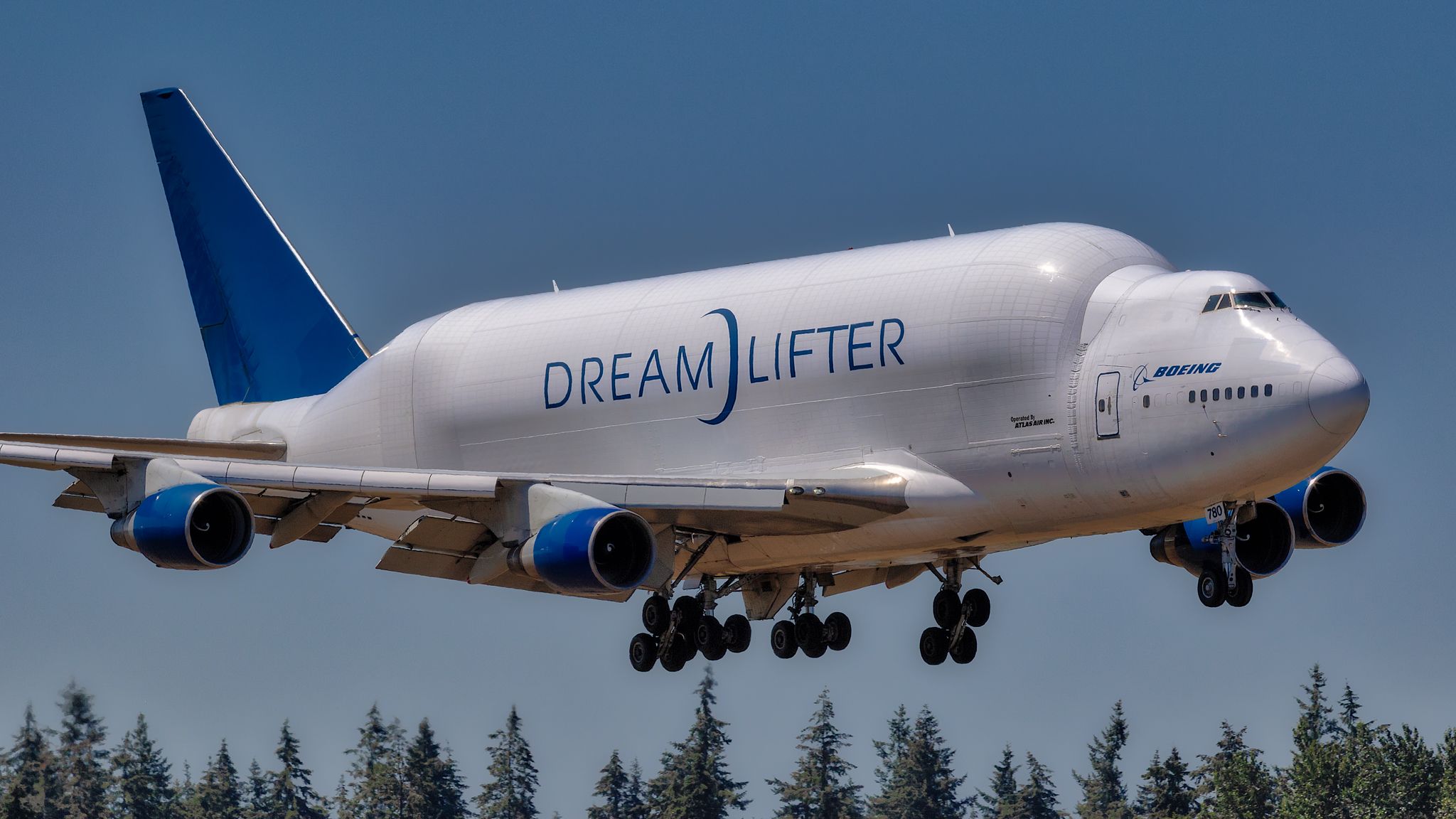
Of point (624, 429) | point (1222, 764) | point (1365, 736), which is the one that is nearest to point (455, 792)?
point (1222, 764)

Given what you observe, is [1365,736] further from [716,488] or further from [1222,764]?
[716,488]

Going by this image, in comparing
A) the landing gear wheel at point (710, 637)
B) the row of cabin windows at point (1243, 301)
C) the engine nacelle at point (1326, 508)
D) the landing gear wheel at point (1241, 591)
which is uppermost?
the row of cabin windows at point (1243, 301)

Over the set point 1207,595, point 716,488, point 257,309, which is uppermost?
point 257,309

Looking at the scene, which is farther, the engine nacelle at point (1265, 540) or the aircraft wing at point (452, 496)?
the engine nacelle at point (1265, 540)

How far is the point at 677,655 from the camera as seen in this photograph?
47.2 m

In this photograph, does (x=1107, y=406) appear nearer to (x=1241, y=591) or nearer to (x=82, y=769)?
(x=1241, y=591)

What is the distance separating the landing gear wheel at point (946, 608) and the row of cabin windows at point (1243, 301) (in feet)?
31.3

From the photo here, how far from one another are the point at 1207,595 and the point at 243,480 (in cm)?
1748

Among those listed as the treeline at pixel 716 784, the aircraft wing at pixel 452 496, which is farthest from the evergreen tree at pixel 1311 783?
the aircraft wing at pixel 452 496

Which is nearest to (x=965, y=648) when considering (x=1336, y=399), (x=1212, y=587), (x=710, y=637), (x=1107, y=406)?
(x=710, y=637)

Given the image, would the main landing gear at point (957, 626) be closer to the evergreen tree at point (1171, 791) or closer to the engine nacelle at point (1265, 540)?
the engine nacelle at point (1265, 540)

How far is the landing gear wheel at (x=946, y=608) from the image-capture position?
4625cm

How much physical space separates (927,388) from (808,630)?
8.78 meters

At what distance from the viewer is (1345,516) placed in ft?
146
